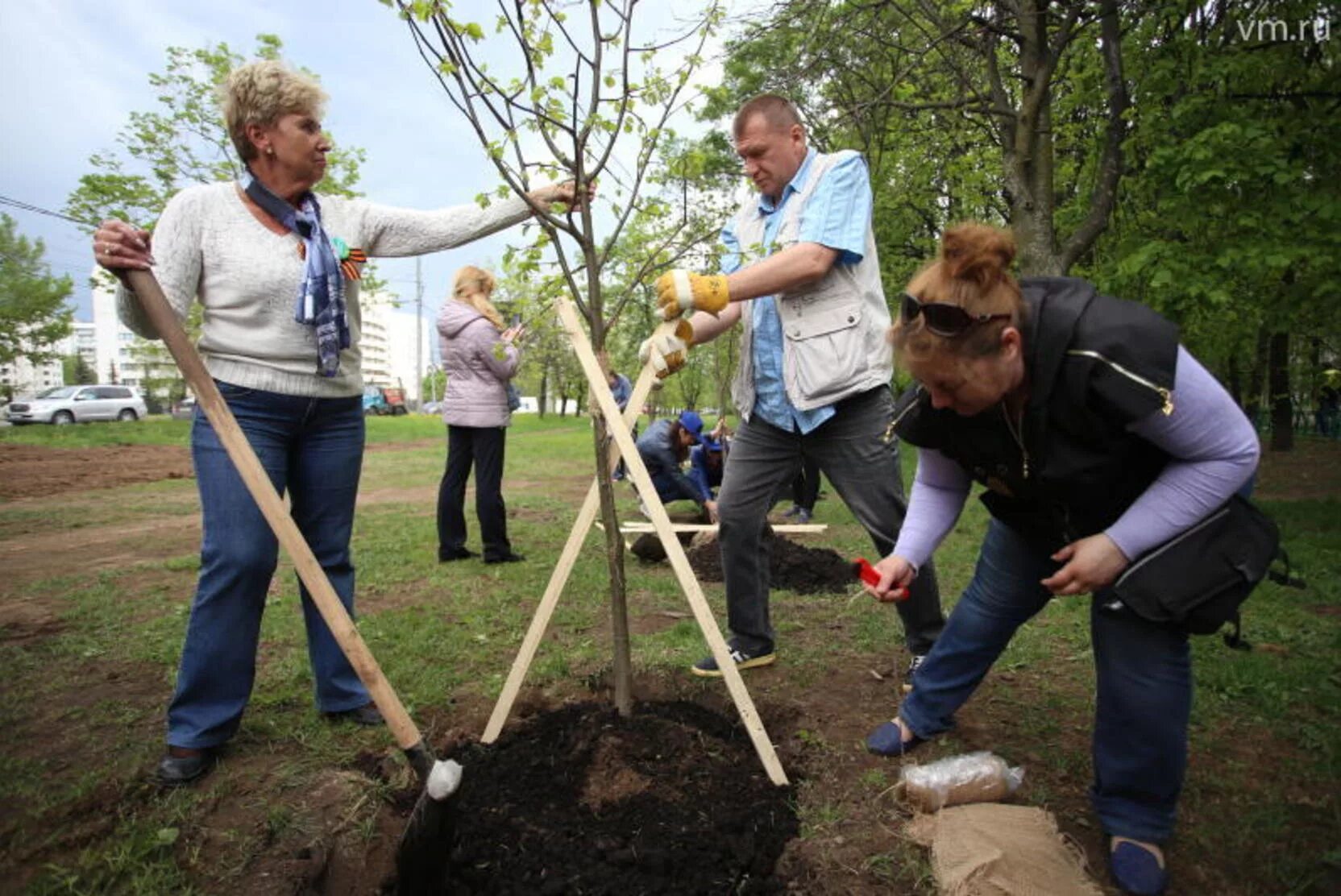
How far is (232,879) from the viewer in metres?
1.95

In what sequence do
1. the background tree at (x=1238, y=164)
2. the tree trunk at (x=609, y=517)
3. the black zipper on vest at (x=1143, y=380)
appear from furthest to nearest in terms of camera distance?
the background tree at (x=1238, y=164)
the tree trunk at (x=609, y=517)
the black zipper on vest at (x=1143, y=380)

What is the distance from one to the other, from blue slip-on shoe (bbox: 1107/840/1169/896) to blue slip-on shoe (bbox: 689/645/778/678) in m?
1.56

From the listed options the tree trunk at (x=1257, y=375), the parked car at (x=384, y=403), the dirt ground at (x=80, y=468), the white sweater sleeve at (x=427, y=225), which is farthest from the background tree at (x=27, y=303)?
the tree trunk at (x=1257, y=375)

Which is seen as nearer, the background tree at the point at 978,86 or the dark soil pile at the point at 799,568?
the dark soil pile at the point at 799,568

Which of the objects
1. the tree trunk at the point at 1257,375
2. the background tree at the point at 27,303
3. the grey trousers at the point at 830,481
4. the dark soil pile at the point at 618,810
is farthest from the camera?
the background tree at the point at 27,303

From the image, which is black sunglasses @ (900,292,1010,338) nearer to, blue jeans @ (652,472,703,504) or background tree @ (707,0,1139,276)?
background tree @ (707,0,1139,276)

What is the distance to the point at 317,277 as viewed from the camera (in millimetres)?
2465

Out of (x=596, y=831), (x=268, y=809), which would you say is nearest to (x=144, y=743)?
(x=268, y=809)

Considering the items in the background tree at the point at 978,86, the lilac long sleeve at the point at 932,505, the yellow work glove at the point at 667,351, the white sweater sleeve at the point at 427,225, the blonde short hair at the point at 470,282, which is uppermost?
the background tree at the point at 978,86

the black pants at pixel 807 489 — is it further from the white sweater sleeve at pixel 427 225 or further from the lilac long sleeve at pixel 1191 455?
the lilac long sleeve at pixel 1191 455

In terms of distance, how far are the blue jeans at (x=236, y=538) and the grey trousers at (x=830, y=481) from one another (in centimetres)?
157

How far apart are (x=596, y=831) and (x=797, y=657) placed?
1632 millimetres

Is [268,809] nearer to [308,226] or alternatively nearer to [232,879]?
[232,879]

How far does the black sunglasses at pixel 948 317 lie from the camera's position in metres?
1.69
